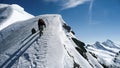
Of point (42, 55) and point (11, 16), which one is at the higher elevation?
point (11, 16)

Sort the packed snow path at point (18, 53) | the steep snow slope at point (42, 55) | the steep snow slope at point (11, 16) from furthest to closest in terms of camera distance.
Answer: the steep snow slope at point (11, 16) < the packed snow path at point (18, 53) < the steep snow slope at point (42, 55)

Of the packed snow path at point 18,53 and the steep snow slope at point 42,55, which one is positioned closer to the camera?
the steep snow slope at point 42,55

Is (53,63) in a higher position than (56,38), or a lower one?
lower

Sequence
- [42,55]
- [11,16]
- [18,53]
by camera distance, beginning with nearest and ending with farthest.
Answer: [42,55] < [18,53] < [11,16]

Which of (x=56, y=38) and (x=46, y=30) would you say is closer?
(x=56, y=38)

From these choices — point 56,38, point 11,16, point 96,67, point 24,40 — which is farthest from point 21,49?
point 11,16

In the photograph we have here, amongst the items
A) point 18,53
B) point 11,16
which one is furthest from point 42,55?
point 11,16

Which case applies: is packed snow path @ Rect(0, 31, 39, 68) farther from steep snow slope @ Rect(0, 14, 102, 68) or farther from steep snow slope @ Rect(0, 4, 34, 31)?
steep snow slope @ Rect(0, 4, 34, 31)

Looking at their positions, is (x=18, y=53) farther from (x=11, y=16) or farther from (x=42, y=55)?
(x=11, y=16)

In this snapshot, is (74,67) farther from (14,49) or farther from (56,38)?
(14,49)

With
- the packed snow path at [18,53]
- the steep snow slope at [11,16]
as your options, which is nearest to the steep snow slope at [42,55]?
the packed snow path at [18,53]

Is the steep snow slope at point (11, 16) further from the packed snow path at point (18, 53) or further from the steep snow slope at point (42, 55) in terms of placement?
the packed snow path at point (18, 53)

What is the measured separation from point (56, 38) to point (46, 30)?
13.8 feet

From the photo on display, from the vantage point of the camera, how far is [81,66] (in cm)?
2530
